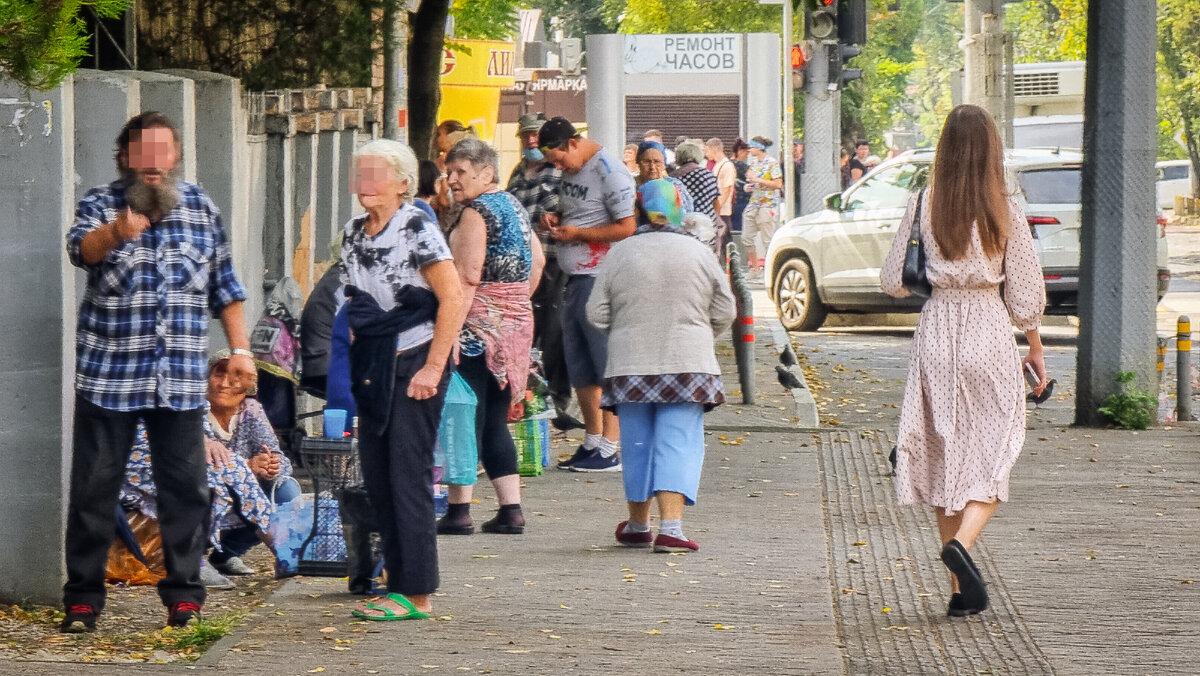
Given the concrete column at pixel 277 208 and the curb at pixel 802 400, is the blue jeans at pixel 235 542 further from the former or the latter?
the curb at pixel 802 400

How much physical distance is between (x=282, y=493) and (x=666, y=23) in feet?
119

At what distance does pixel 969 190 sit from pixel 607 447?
159 inches

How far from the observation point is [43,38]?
15.6ft

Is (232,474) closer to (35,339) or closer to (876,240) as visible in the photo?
(35,339)

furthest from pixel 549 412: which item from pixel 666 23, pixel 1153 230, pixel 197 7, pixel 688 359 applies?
pixel 666 23

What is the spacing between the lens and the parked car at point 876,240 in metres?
17.6

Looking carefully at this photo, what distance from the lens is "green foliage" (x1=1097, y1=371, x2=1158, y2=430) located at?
478 inches

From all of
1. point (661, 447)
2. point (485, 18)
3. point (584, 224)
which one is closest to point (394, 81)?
point (584, 224)

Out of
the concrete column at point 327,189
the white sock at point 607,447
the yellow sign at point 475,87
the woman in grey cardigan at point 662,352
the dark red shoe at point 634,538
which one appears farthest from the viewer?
the yellow sign at point 475,87

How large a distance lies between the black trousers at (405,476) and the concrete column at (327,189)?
5.38 meters

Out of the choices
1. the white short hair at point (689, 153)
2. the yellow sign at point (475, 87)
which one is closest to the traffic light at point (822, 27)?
the white short hair at point (689, 153)

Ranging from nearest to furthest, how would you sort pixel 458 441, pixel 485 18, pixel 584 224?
pixel 458 441, pixel 584 224, pixel 485 18

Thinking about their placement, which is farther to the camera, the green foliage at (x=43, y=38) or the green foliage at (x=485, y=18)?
the green foliage at (x=485, y=18)

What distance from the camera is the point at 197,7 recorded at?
11156 mm
